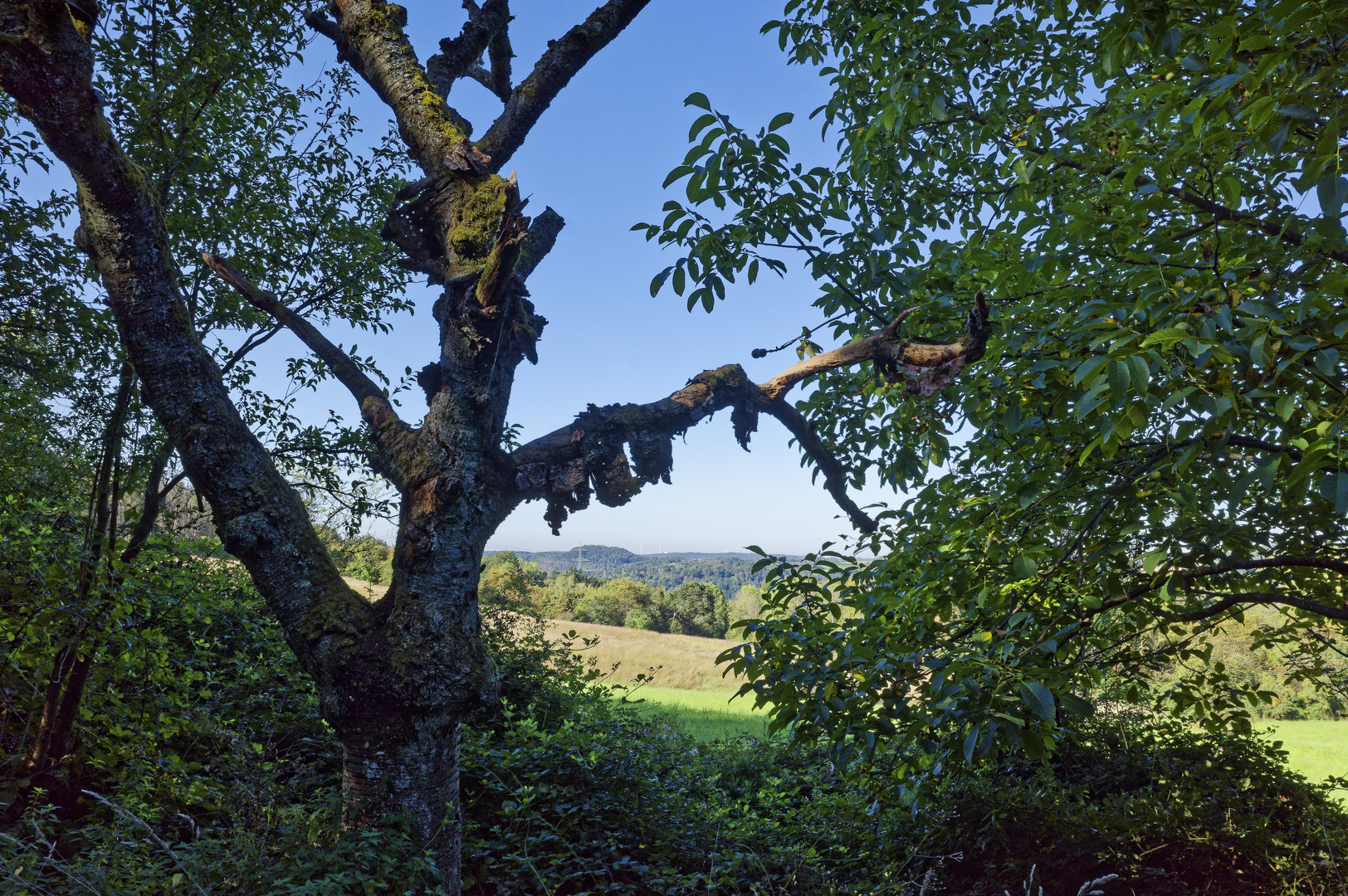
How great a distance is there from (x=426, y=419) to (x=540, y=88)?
2.14 metres

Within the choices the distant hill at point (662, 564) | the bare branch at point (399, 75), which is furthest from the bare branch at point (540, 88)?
the distant hill at point (662, 564)

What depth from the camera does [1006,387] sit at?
328cm

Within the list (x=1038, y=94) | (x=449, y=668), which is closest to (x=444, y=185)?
(x=449, y=668)

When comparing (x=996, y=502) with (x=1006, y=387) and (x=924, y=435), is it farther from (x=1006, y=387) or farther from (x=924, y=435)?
(x=924, y=435)

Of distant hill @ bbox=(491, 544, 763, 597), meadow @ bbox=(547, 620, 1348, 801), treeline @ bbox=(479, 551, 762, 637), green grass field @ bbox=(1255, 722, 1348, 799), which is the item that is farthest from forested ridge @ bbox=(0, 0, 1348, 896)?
distant hill @ bbox=(491, 544, 763, 597)

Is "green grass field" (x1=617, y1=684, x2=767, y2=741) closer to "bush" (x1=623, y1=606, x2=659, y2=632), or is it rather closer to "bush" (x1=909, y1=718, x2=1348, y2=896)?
"bush" (x1=909, y1=718, x2=1348, y2=896)

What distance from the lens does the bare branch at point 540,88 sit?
153 inches

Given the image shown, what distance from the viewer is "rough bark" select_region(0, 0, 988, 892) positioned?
296 centimetres

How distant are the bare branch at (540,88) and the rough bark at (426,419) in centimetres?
1

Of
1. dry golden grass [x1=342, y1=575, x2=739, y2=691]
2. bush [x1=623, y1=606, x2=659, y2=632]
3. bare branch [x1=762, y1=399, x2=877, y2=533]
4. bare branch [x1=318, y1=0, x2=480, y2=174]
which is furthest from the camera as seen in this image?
bush [x1=623, y1=606, x2=659, y2=632]

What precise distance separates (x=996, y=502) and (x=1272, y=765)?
5229 millimetres

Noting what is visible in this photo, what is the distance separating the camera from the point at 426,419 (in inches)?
138

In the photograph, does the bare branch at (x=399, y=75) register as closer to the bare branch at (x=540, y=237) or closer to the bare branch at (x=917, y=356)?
the bare branch at (x=540, y=237)

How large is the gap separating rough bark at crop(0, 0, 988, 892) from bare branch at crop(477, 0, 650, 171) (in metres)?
0.01
